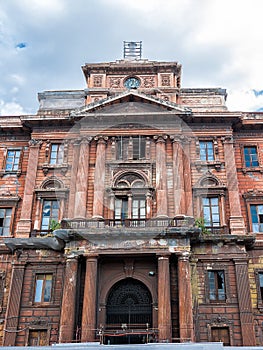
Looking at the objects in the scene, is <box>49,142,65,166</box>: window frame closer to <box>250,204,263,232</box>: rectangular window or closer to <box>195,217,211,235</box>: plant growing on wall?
<box>195,217,211,235</box>: plant growing on wall

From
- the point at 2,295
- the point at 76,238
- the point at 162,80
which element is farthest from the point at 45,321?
the point at 162,80

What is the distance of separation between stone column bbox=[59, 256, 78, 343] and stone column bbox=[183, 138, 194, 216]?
7.38 m

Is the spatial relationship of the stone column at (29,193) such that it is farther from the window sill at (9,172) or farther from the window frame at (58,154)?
the window sill at (9,172)

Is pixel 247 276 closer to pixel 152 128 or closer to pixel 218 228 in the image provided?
pixel 218 228

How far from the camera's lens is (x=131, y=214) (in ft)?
79.9

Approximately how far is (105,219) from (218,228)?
6769mm

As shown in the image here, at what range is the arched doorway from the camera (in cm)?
2145

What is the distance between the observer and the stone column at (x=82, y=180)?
24250 mm

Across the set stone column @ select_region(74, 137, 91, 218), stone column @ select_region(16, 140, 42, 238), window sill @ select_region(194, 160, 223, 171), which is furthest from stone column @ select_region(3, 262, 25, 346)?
window sill @ select_region(194, 160, 223, 171)

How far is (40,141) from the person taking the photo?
27250mm

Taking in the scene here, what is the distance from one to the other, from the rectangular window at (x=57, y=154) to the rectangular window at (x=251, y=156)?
12.3 metres

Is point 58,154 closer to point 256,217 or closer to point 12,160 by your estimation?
point 12,160

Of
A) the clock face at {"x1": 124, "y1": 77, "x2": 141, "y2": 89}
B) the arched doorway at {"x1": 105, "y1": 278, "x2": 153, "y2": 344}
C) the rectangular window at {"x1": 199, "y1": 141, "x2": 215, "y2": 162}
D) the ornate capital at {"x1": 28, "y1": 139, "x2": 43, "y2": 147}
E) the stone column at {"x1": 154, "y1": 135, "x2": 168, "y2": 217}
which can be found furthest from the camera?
the clock face at {"x1": 124, "y1": 77, "x2": 141, "y2": 89}

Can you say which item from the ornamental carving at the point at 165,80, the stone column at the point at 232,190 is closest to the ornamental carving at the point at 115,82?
the ornamental carving at the point at 165,80
